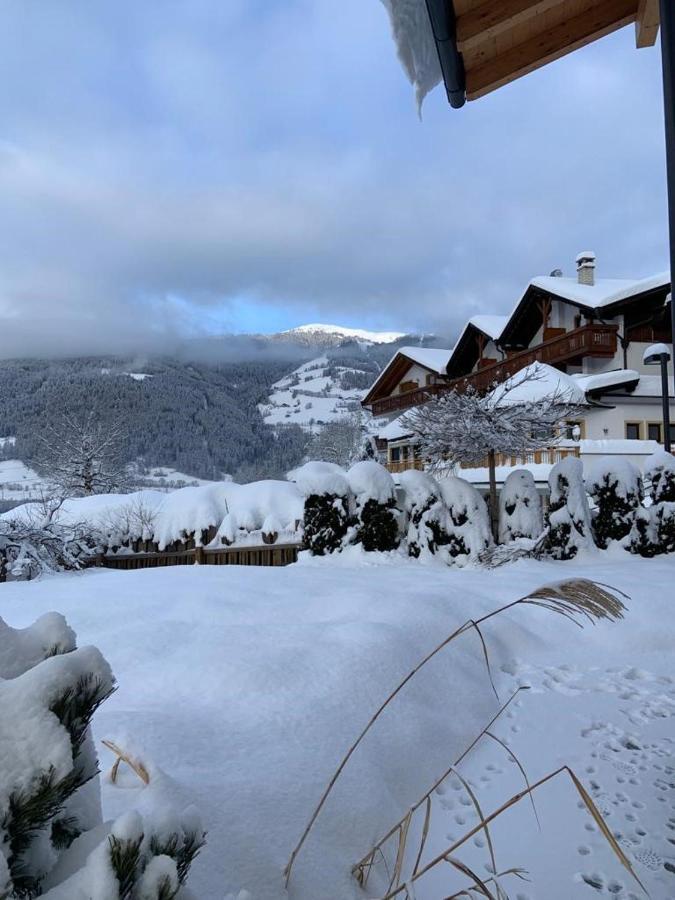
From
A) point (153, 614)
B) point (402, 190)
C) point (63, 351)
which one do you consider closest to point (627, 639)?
point (153, 614)

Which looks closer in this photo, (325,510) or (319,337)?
(325,510)

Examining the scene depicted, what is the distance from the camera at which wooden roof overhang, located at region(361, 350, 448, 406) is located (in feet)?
98.9

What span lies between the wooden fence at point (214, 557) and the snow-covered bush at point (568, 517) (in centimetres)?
442

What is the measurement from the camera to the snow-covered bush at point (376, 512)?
339 inches

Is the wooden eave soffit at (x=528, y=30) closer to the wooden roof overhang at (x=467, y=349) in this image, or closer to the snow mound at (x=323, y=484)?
the snow mound at (x=323, y=484)

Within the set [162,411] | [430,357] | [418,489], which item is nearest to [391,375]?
[430,357]

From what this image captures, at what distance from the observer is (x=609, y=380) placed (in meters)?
18.1

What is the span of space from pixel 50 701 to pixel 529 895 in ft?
5.35

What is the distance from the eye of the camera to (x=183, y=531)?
38.5ft

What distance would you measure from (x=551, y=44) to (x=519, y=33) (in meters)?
0.29

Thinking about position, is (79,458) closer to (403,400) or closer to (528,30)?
(403,400)

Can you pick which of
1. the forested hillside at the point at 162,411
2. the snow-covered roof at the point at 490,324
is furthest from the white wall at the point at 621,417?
the forested hillside at the point at 162,411

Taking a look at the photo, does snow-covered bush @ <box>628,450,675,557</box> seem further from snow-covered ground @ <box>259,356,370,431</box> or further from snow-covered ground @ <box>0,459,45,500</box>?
snow-covered ground @ <box>259,356,370,431</box>

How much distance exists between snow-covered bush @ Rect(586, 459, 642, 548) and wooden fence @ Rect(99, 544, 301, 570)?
503 cm
